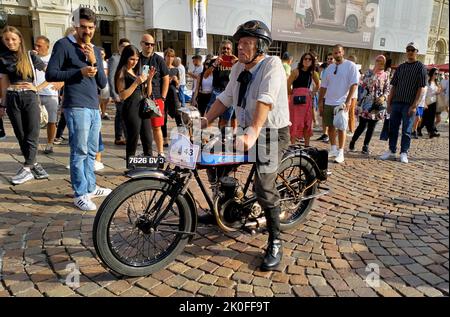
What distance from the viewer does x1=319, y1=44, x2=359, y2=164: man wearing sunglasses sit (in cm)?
618

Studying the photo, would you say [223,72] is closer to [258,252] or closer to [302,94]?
[302,94]

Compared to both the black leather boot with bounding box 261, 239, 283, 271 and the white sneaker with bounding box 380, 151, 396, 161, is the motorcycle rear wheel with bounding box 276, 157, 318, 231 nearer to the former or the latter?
the black leather boot with bounding box 261, 239, 283, 271

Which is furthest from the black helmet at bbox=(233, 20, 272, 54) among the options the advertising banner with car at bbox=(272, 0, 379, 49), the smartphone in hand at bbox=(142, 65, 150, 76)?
the advertising banner with car at bbox=(272, 0, 379, 49)

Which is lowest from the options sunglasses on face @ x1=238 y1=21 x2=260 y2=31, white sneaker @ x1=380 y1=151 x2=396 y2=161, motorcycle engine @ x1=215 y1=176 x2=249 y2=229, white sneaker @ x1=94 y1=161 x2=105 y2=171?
white sneaker @ x1=380 y1=151 x2=396 y2=161

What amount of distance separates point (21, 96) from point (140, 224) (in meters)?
2.96

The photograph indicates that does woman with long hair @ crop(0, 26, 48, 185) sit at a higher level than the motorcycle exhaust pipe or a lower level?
higher

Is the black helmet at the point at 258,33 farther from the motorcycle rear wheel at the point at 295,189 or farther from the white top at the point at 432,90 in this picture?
the white top at the point at 432,90

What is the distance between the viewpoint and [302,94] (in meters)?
6.20

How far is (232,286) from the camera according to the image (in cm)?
269

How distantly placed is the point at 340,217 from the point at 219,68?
139 inches

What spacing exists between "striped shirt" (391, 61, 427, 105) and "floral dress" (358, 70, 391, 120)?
416mm

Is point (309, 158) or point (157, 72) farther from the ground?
point (157, 72)

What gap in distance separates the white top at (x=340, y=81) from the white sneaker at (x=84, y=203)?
177 inches

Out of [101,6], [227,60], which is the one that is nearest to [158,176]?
[227,60]
